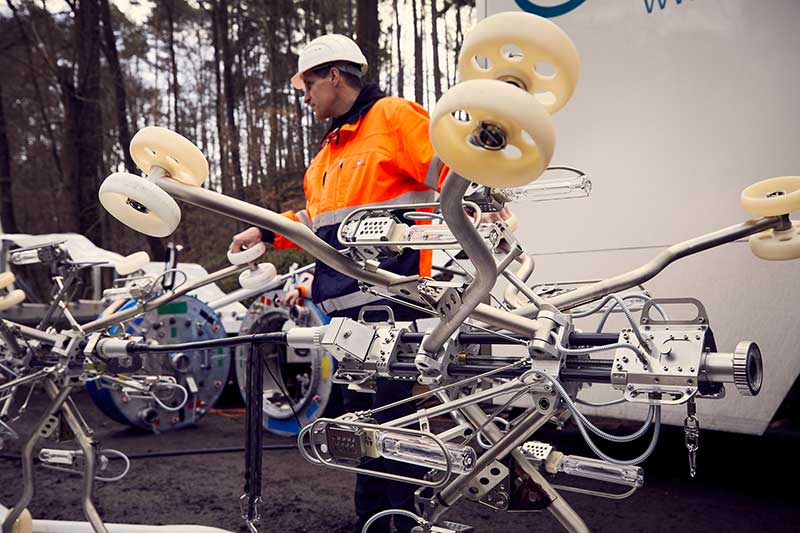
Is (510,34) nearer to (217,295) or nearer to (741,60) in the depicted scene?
(741,60)

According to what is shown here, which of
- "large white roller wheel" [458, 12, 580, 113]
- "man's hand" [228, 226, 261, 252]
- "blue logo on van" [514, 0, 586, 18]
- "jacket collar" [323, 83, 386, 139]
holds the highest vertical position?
"blue logo on van" [514, 0, 586, 18]

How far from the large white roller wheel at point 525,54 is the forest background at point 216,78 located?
7.89 m

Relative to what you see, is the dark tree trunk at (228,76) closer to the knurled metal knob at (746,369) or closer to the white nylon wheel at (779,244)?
the white nylon wheel at (779,244)

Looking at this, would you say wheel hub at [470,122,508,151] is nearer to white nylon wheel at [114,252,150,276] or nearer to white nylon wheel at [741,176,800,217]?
white nylon wheel at [741,176,800,217]

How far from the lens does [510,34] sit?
147 cm

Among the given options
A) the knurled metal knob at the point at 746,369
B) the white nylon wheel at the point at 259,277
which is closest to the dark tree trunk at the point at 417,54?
the white nylon wheel at the point at 259,277

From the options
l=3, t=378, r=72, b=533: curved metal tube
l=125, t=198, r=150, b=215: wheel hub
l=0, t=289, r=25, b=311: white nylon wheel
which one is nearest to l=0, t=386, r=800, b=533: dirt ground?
l=3, t=378, r=72, b=533: curved metal tube

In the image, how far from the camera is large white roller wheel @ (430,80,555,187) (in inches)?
53.4

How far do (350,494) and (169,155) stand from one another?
295cm

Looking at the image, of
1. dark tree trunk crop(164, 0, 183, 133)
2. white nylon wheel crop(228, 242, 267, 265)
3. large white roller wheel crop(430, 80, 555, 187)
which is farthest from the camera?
dark tree trunk crop(164, 0, 183, 133)

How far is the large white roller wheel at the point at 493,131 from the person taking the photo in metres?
1.36

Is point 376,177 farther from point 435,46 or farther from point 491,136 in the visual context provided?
point 435,46

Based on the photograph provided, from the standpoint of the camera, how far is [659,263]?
7.33ft

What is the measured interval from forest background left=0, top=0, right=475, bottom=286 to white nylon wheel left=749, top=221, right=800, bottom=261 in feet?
24.7
